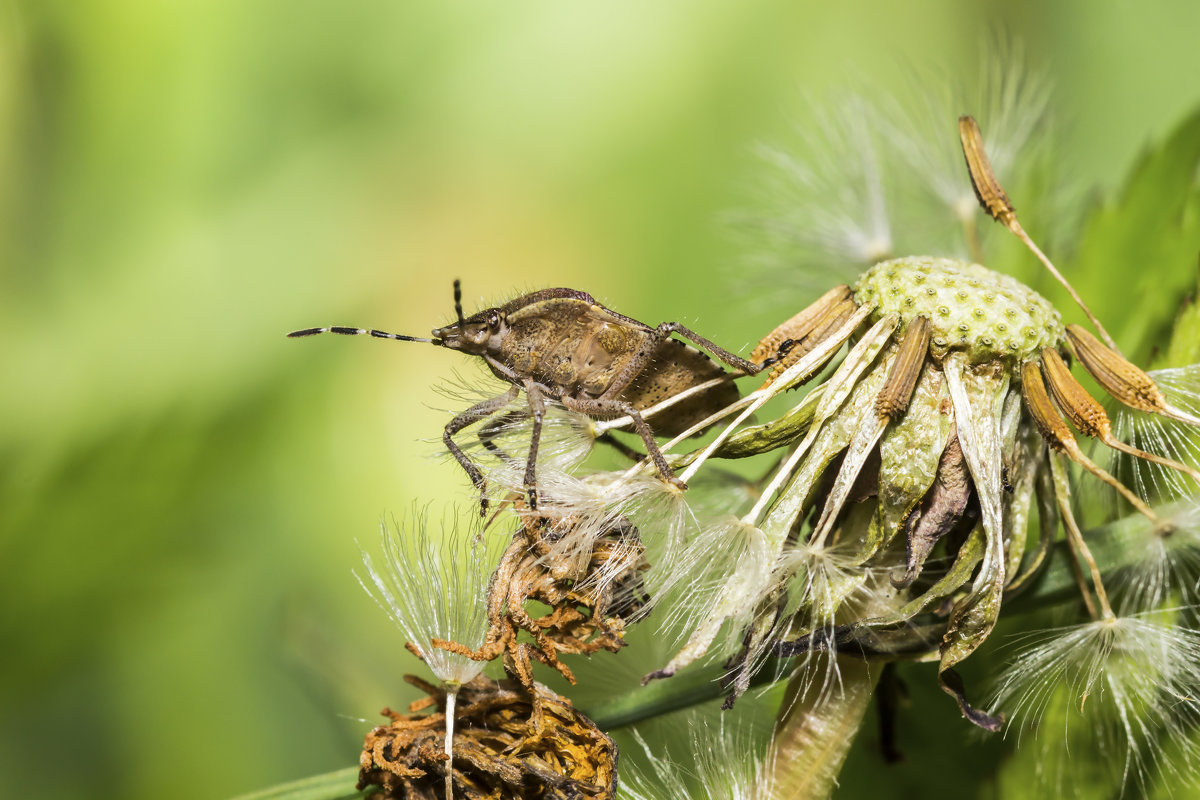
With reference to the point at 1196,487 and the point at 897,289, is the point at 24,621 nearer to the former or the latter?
the point at 897,289

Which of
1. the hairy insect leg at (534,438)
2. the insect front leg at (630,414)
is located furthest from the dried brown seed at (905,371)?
the hairy insect leg at (534,438)

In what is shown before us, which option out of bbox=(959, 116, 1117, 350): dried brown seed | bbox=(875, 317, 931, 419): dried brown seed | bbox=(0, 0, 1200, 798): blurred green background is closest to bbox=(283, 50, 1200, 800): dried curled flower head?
bbox=(875, 317, 931, 419): dried brown seed

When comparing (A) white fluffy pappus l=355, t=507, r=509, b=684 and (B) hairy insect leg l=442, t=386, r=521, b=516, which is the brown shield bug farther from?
(A) white fluffy pappus l=355, t=507, r=509, b=684

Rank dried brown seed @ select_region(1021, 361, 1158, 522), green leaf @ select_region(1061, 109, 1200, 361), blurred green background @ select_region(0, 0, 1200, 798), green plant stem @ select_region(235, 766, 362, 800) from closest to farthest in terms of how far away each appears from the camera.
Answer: dried brown seed @ select_region(1021, 361, 1158, 522) → green plant stem @ select_region(235, 766, 362, 800) → green leaf @ select_region(1061, 109, 1200, 361) → blurred green background @ select_region(0, 0, 1200, 798)

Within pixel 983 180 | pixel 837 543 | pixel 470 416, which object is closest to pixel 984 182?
pixel 983 180

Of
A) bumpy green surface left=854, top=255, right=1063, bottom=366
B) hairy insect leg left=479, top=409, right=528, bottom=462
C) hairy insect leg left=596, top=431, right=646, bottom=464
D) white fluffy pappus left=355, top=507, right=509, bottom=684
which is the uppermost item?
bumpy green surface left=854, top=255, right=1063, bottom=366
